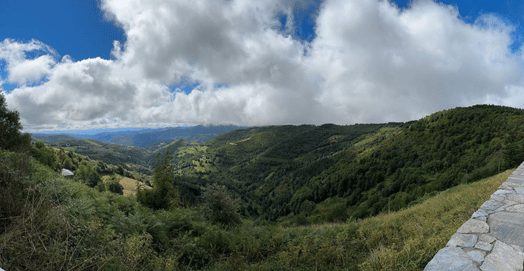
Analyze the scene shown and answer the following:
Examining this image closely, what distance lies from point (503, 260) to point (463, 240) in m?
0.57

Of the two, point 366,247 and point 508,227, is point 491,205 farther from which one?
point 366,247

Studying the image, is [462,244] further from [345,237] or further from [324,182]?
[324,182]

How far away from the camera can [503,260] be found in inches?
124

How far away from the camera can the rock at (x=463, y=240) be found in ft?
11.8

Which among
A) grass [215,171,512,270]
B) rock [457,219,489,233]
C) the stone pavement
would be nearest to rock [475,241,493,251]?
the stone pavement

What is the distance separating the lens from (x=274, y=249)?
689 cm

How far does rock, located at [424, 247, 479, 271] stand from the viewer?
304 cm

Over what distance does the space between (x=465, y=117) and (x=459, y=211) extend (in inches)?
4704

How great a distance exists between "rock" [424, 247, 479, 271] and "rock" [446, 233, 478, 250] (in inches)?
6.4

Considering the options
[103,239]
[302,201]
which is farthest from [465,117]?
[103,239]

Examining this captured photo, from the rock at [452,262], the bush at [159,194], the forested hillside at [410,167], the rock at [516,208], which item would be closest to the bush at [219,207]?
the bush at [159,194]

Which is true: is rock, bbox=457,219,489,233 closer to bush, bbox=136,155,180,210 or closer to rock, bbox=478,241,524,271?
rock, bbox=478,241,524,271

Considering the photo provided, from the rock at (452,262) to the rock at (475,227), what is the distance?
894 mm

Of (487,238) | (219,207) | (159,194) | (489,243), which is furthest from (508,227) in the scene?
(159,194)
